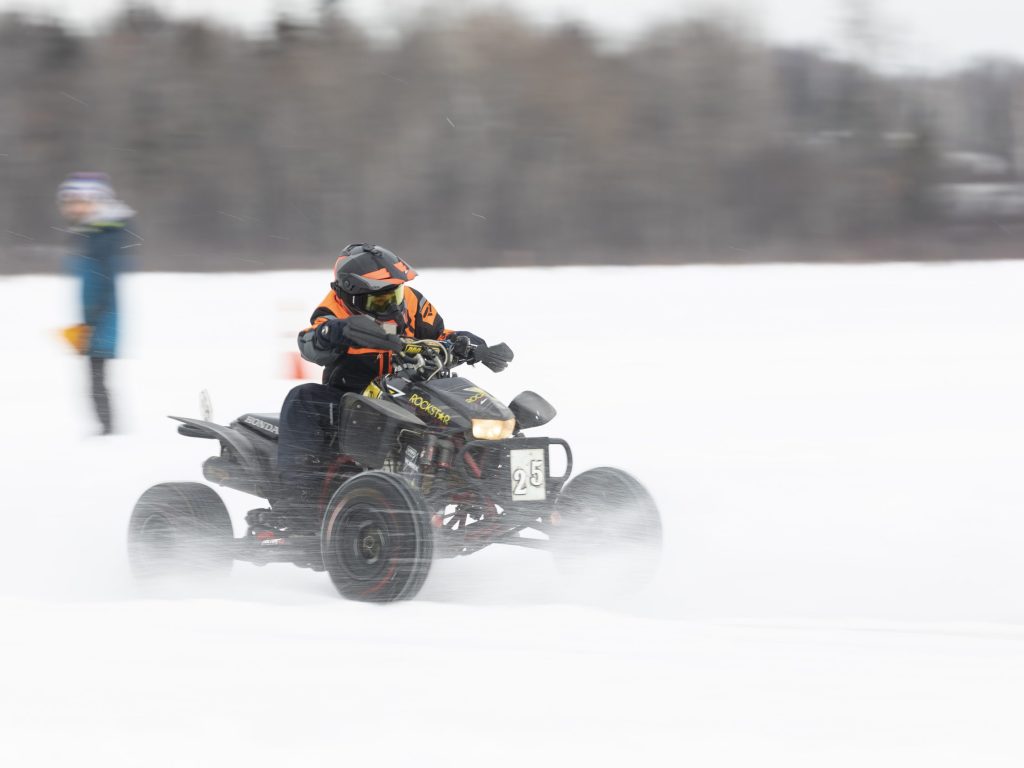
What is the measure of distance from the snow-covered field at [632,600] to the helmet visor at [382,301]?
1322 mm

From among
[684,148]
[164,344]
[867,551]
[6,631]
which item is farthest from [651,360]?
[684,148]

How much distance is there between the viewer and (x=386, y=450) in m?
6.47

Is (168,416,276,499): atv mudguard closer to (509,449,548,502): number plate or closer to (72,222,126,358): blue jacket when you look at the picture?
(509,449,548,502): number plate

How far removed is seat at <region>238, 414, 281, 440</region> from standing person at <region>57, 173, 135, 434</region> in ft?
10.7

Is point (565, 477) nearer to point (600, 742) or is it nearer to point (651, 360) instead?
point (600, 742)

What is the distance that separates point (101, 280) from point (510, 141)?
105 feet

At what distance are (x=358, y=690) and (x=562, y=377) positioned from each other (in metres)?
8.98

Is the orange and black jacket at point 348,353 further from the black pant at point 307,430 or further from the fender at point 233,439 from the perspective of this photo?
the fender at point 233,439

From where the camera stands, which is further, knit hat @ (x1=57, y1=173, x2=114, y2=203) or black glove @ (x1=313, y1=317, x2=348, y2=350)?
knit hat @ (x1=57, y1=173, x2=114, y2=203)

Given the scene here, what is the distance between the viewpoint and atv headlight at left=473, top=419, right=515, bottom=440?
6.27m

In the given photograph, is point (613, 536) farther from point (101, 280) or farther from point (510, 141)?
point (510, 141)

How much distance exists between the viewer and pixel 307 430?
22.1 feet

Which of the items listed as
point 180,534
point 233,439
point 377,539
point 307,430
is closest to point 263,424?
point 233,439

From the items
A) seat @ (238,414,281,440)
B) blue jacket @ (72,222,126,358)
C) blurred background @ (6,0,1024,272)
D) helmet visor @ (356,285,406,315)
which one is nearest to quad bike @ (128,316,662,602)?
seat @ (238,414,281,440)
